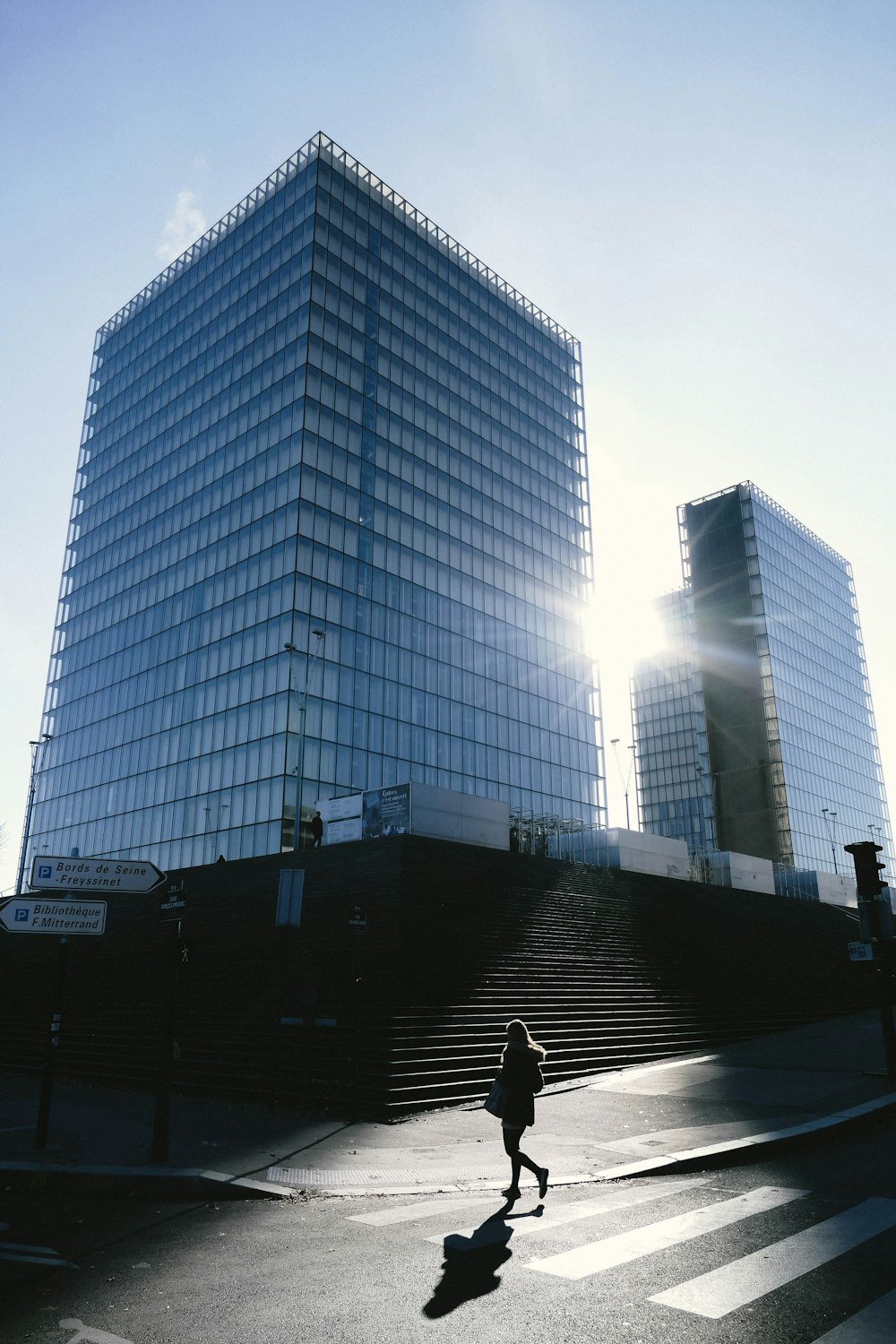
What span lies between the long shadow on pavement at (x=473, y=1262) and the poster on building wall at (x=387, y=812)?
2066 cm

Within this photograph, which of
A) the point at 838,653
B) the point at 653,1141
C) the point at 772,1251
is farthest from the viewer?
the point at 838,653

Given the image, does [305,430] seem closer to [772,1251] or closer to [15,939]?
[15,939]

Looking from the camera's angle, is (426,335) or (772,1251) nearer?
(772,1251)

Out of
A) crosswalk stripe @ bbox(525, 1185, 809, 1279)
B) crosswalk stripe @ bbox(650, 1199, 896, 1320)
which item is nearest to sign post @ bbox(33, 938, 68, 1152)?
crosswalk stripe @ bbox(525, 1185, 809, 1279)

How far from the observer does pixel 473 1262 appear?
6.24 metres

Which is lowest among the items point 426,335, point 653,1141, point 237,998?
point 653,1141

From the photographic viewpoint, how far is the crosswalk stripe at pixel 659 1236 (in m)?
6.07

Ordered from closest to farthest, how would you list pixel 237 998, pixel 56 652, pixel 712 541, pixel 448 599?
pixel 237 998 < pixel 448 599 < pixel 56 652 < pixel 712 541

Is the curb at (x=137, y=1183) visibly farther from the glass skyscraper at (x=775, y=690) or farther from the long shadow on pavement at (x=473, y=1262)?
the glass skyscraper at (x=775, y=690)

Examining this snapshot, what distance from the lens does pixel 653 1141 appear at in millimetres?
10383

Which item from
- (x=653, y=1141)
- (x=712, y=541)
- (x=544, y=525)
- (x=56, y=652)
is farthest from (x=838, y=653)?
(x=653, y=1141)

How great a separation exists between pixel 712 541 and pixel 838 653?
24716mm

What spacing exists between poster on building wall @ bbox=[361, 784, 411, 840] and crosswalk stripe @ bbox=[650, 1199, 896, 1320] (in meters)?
A: 21.4

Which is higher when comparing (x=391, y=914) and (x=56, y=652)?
(x=56, y=652)
